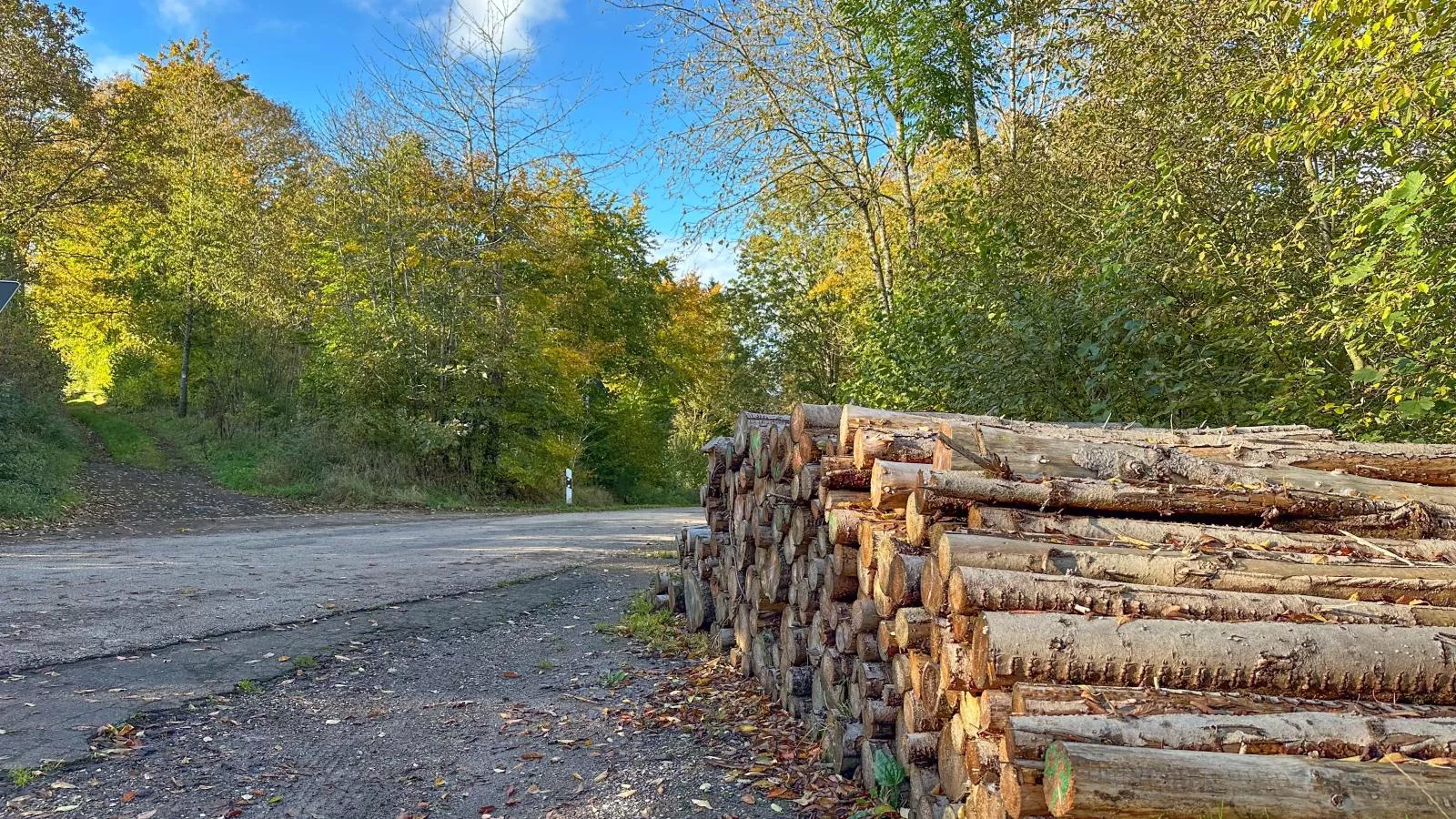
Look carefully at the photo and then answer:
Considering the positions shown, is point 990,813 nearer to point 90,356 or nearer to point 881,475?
point 881,475

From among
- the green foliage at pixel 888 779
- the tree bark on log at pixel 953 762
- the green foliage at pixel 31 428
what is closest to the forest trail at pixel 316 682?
the green foliage at pixel 888 779

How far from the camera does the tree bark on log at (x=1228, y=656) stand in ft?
8.75

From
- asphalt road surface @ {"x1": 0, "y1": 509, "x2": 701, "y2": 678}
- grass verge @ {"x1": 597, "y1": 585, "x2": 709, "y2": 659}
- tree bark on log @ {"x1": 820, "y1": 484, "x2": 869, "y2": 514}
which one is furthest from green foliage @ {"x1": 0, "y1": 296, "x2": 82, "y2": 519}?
tree bark on log @ {"x1": 820, "y1": 484, "x2": 869, "y2": 514}

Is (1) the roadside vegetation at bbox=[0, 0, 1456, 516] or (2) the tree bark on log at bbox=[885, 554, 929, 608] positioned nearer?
(2) the tree bark on log at bbox=[885, 554, 929, 608]

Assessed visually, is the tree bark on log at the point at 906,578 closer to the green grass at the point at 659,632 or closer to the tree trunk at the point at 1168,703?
the tree trunk at the point at 1168,703

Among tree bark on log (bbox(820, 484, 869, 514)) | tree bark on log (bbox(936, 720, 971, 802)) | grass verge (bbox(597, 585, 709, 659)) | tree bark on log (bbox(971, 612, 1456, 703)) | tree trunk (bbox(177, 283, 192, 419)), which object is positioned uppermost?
tree trunk (bbox(177, 283, 192, 419))

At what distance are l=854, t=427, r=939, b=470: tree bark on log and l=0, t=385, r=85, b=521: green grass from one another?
13.0m

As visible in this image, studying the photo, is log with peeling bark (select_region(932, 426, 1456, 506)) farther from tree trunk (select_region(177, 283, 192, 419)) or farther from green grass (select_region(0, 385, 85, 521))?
tree trunk (select_region(177, 283, 192, 419))

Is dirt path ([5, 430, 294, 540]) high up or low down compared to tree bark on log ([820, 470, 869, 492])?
Result: down

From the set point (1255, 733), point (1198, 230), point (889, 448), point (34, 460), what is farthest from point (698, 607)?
point (34, 460)

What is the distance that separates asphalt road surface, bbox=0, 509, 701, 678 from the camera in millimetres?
6082

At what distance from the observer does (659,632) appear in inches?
282

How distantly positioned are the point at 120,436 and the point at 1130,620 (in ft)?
82.8

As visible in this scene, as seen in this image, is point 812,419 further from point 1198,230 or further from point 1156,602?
point 1198,230
